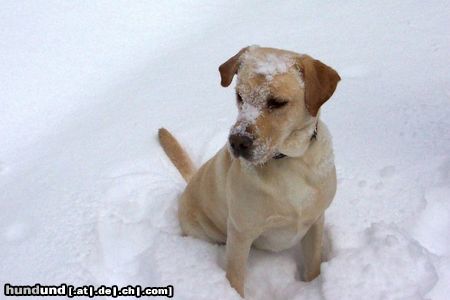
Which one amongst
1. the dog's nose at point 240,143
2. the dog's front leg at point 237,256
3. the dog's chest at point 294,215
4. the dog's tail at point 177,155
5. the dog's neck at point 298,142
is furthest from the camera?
the dog's tail at point 177,155

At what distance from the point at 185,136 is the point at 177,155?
32 centimetres

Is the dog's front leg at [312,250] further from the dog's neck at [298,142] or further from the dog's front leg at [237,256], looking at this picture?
the dog's neck at [298,142]

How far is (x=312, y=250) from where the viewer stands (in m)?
2.73

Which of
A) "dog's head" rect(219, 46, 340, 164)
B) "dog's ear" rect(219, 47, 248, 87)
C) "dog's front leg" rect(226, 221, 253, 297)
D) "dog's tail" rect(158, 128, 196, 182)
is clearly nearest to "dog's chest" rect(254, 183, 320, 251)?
"dog's front leg" rect(226, 221, 253, 297)

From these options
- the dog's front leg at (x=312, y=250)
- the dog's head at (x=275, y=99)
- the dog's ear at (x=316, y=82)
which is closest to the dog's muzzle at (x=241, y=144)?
the dog's head at (x=275, y=99)

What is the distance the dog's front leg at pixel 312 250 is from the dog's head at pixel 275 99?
2.38ft

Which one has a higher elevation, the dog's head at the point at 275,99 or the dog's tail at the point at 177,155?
the dog's head at the point at 275,99

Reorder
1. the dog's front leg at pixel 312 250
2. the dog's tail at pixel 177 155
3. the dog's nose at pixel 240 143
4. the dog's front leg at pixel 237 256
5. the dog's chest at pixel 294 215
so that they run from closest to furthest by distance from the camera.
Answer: the dog's nose at pixel 240 143, the dog's chest at pixel 294 215, the dog's front leg at pixel 237 256, the dog's front leg at pixel 312 250, the dog's tail at pixel 177 155

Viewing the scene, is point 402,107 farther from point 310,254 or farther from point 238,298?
point 238,298

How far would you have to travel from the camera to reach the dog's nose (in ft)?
6.79

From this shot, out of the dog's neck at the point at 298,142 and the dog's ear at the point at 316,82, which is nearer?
the dog's ear at the point at 316,82

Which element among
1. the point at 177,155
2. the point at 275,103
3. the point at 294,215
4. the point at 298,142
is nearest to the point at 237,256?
the point at 294,215

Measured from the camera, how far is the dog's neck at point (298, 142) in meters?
2.21

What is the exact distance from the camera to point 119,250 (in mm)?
2885
